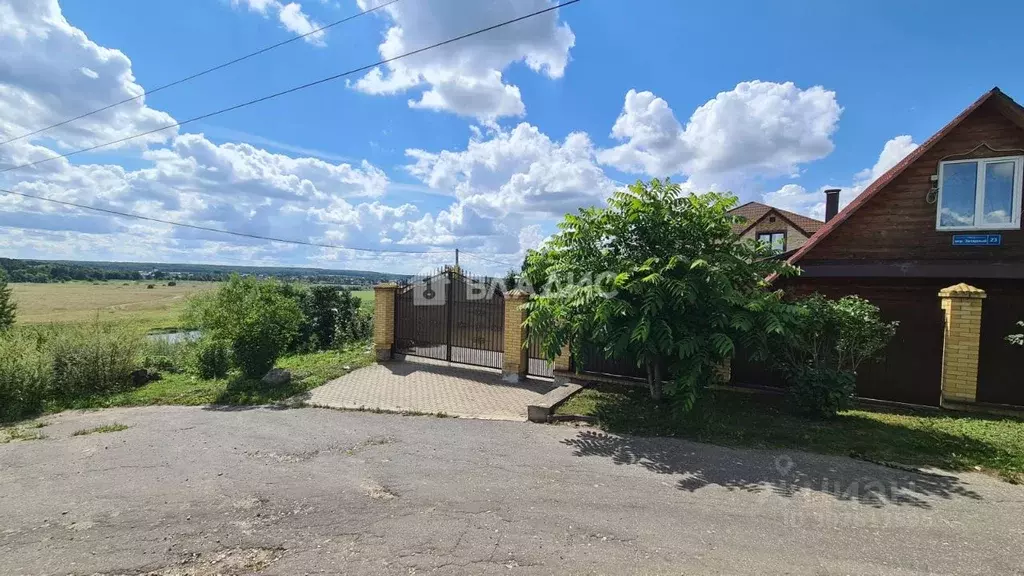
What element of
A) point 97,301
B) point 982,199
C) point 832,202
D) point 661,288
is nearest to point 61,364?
point 661,288

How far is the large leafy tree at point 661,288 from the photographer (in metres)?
5.82

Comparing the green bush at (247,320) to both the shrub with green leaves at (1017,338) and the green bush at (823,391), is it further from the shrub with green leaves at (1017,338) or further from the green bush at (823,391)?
the shrub with green leaves at (1017,338)

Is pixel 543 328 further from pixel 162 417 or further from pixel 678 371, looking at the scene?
pixel 162 417

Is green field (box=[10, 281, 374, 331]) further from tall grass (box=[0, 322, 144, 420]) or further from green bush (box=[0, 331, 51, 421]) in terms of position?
green bush (box=[0, 331, 51, 421])

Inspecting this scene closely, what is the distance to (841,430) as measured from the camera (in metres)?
5.89

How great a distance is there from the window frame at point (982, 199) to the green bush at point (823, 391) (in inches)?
178

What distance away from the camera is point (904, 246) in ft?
27.7

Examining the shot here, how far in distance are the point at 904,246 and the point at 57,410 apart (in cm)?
1622

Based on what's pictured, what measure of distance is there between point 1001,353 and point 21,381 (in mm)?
16789

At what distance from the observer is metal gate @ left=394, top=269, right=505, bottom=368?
10.6 meters

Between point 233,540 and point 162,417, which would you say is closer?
point 233,540

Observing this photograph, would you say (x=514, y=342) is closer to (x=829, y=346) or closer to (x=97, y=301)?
(x=829, y=346)

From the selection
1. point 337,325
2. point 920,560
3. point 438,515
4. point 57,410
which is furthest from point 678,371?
point 337,325

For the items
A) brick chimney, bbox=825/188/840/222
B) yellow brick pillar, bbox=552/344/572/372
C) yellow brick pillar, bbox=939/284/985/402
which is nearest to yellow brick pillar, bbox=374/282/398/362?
yellow brick pillar, bbox=552/344/572/372
